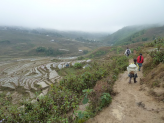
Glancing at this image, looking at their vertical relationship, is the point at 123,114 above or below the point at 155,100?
below

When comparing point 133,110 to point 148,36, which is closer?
point 133,110

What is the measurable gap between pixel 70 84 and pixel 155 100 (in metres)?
4.68

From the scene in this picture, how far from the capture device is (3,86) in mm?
19391

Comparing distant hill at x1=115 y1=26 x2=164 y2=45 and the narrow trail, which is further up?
distant hill at x1=115 y1=26 x2=164 y2=45

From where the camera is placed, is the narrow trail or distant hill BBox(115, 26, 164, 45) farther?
distant hill BBox(115, 26, 164, 45)

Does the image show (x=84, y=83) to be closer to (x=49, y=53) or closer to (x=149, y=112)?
(x=149, y=112)

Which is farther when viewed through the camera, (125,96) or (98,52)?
(98,52)

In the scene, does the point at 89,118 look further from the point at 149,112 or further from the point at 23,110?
the point at 23,110

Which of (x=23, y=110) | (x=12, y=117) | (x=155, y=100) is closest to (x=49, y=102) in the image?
(x=23, y=110)

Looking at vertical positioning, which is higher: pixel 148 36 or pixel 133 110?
pixel 148 36

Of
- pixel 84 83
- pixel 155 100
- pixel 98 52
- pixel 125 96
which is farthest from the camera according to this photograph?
pixel 98 52

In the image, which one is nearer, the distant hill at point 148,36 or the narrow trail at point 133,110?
the narrow trail at point 133,110

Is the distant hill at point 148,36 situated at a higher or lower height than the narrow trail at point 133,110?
higher

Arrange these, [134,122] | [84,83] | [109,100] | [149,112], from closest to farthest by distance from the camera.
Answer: [134,122] → [149,112] → [109,100] → [84,83]
